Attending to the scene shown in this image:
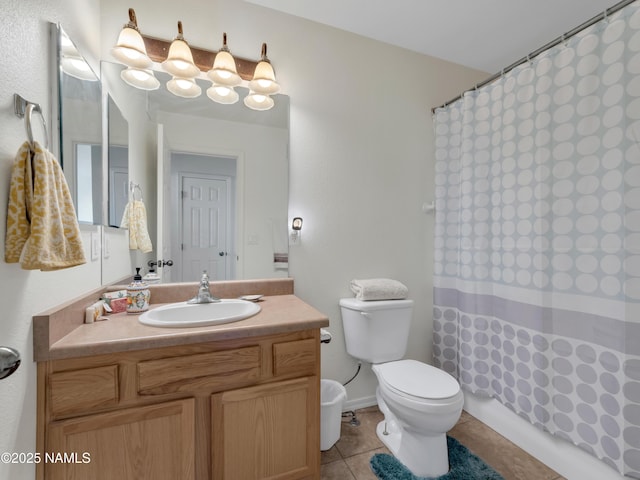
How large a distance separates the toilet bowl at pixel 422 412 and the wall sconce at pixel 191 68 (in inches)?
67.3

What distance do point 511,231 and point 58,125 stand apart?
2.11m

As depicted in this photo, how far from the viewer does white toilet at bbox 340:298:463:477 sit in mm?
1304

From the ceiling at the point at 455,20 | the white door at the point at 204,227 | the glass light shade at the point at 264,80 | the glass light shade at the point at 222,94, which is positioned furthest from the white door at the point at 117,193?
the ceiling at the point at 455,20

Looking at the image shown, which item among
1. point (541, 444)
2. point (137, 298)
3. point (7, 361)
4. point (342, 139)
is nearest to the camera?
point (7, 361)

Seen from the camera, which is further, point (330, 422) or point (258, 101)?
point (258, 101)

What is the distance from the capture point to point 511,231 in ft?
5.13

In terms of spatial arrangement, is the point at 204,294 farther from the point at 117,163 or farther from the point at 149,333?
the point at 117,163

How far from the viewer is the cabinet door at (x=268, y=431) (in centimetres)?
→ 108

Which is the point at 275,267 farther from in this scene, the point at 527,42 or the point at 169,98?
the point at 527,42

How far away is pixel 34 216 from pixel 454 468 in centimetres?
200

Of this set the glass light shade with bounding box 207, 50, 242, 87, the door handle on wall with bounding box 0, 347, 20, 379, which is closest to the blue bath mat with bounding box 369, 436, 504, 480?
the door handle on wall with bounding box 0, 347, 20, 379

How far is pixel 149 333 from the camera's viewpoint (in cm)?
99

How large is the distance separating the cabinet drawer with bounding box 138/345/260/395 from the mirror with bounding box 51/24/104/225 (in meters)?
0.64

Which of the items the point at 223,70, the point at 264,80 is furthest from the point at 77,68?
the point at 264,80
